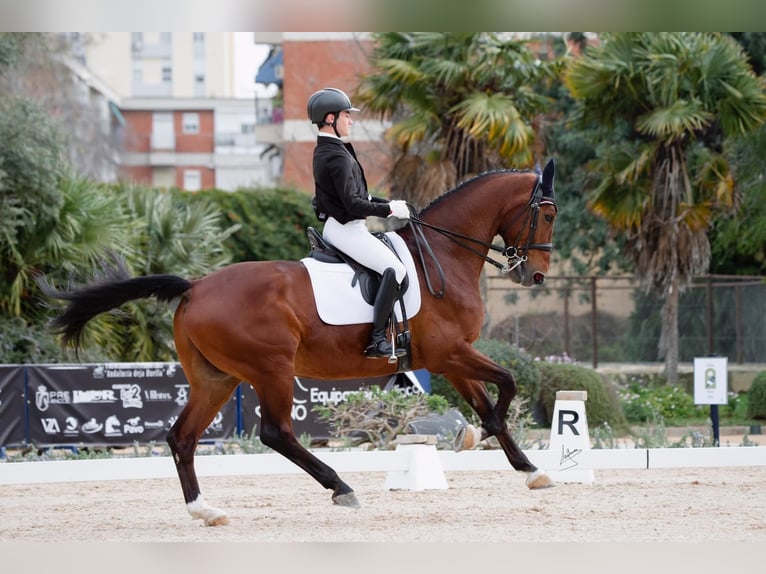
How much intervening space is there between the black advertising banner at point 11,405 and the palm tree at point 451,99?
7.59 meters

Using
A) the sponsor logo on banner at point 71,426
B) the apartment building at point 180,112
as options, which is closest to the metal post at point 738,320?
the sponsor logo on banner at point 71,426

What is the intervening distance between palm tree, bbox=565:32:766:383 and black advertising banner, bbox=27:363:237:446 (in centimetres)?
874

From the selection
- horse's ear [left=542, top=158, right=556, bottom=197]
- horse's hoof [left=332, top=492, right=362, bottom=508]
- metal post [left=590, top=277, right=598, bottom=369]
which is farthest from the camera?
metal post [left=590, top=277, right=598, bottom=369]

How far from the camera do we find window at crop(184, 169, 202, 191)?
74.8m

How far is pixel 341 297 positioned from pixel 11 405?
7.52 meters

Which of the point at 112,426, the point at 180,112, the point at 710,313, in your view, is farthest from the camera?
the point at 180,112

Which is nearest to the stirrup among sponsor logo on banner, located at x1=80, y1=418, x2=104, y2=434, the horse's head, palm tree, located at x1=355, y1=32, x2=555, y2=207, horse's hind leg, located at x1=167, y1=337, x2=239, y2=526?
horse's hind leg, located at x1=167, y1=337, x2=239, y2=526

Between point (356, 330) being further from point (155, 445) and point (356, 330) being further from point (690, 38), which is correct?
point (690, 38)

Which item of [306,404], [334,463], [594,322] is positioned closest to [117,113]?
[594,322]

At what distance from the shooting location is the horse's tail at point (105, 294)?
753 cm

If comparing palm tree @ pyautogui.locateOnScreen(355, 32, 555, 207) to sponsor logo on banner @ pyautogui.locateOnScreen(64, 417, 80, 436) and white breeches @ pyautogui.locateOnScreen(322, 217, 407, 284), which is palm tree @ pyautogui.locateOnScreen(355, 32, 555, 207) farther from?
white breeches @ pyautogui.locateOnScreen(322, 217, 407, 284)

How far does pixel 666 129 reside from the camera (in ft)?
61.5

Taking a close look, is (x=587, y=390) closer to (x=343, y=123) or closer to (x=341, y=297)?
(x=341, y=297)

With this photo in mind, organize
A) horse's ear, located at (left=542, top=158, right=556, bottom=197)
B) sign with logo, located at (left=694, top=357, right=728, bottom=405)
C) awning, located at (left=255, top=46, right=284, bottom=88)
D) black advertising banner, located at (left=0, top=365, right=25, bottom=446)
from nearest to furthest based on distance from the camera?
horse's ear, located at (left=542, top=158, right=556, bottom=197) → sign with logo, located at (left=694, top=357, right=728, bottom=405) → black advertising banner, located at (left=0, top=365, right=25, bottom=446) → awning, located at (left=255, top=46, right=284, bottom=88)
